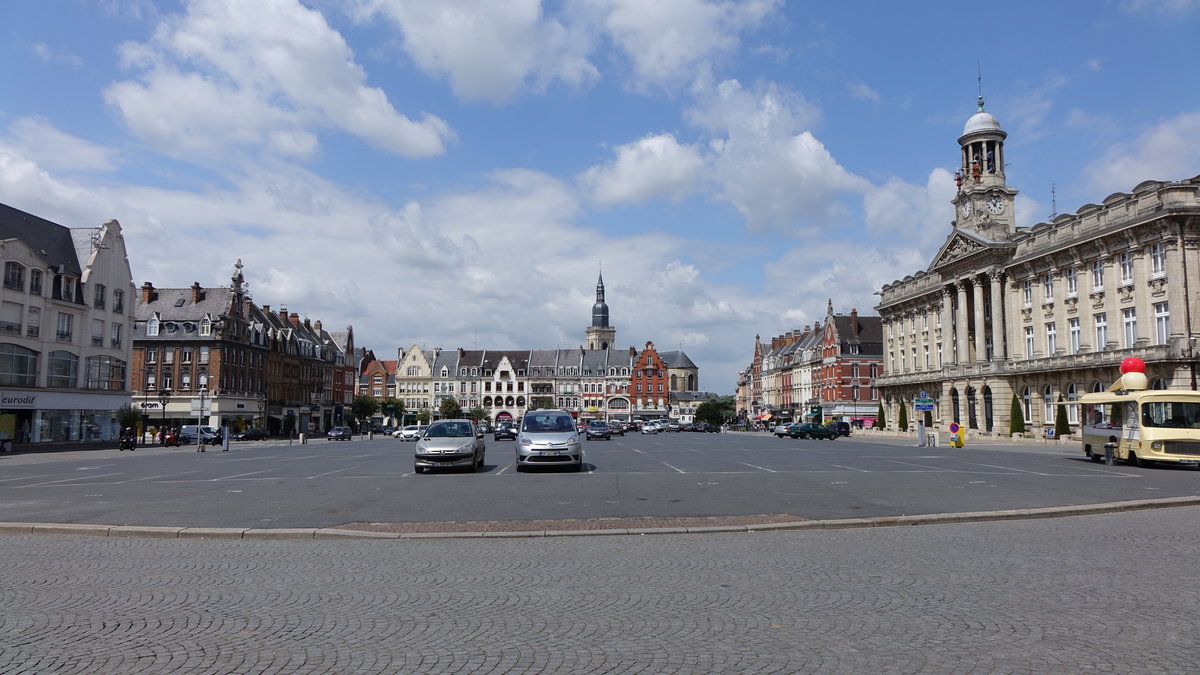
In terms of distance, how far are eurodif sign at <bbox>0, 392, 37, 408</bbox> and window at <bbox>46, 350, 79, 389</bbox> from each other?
1976mm

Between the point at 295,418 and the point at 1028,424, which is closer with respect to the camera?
the point at 1028,424

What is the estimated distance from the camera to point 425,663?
221 inches

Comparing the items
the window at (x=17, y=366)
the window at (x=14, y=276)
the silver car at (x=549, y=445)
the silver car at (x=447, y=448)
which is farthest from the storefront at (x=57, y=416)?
the silver car at (x=549, y=445)

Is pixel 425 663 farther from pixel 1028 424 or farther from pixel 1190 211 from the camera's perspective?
pixel 1028 424

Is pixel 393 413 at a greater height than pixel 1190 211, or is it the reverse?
pixel 1190 211

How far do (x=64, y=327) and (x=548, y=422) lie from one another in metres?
45.5

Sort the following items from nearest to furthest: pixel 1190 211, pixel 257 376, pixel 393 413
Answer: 1. pixel 1190 211
2. pixel 257 376
3. pixel 393 413

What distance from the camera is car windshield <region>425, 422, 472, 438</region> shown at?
77.8 ft

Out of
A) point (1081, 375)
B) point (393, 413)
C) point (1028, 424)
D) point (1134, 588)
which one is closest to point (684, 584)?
point (1134, 588)

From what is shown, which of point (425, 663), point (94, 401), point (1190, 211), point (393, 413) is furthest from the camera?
point (393, 413)

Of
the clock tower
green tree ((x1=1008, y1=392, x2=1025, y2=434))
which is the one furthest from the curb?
the clock tower

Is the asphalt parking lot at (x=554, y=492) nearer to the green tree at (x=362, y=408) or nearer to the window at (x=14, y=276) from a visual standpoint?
the window at (x=14, y=276)

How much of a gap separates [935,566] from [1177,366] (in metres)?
44.7

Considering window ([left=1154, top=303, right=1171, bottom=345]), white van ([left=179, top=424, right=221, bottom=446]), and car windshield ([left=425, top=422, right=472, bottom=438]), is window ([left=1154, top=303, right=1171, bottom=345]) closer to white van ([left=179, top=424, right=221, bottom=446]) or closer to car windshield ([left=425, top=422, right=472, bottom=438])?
car windshield ([left=425, top=422, right=472, bottom=438])
